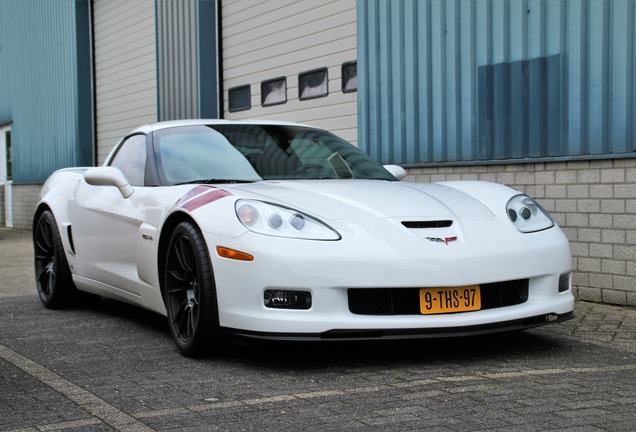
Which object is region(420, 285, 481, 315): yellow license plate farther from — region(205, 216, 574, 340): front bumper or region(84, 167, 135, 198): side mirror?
region(84, 167, 135, 198): side mirror

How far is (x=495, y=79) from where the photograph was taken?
26.7 ft

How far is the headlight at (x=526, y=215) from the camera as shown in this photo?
494 centimetres

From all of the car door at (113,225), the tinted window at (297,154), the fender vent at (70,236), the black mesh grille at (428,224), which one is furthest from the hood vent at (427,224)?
the fender vent at (70,236)

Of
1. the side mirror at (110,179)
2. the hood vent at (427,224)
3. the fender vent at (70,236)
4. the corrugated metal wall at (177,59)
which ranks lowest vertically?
the fender vent at (70,236)

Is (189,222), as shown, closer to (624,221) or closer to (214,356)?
(214,356)

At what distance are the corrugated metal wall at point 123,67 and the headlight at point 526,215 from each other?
1112cm

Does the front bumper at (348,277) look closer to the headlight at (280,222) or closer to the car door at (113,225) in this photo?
the headlight at (280,222)

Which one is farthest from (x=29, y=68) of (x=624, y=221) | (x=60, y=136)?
(x=624, y=221)

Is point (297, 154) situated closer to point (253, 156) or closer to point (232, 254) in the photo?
point (253, 156)

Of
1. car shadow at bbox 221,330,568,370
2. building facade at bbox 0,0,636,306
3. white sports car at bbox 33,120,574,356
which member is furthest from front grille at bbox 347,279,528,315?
building facade at bbox 0,0,636,306

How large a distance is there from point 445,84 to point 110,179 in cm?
408

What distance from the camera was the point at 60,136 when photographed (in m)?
18.7

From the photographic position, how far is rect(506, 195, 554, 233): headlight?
4.94 meters

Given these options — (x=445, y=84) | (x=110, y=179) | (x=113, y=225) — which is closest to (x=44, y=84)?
(x=445, y=84)
